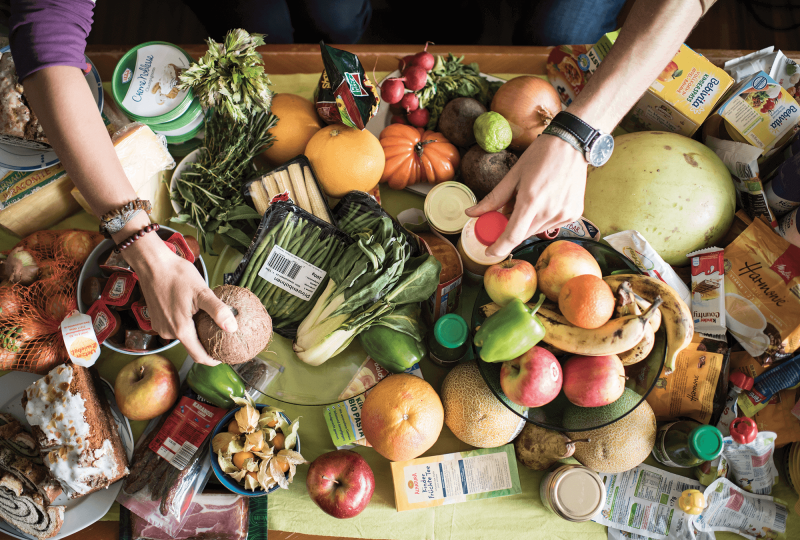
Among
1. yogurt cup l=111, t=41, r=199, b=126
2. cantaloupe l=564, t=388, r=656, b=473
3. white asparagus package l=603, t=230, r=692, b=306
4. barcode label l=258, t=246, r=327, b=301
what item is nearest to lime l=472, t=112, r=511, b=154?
white asparagus package l=603, t=230, r=692, b=306

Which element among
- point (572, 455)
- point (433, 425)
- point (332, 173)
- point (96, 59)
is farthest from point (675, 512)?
point (96, 59)

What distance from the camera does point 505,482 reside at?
3.52ft

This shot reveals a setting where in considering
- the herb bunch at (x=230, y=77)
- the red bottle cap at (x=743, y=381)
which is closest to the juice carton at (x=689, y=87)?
the red bottle cap at (x=743, y=381)

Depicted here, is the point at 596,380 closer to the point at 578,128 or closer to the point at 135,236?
the point at 578,128

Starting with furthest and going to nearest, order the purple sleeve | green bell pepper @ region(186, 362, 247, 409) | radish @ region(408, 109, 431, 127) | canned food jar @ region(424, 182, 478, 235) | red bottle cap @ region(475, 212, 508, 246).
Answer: radish @ region(408, 109, 431, 127)
canned food jar @ region(424, 182, 478, 235)
green bell pepper @ region(186, 362, 247, 409)
red bottle cap @ region(475, 212, 508, 246)
the purple sleeve

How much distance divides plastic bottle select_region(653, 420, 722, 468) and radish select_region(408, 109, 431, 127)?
1.00 metres

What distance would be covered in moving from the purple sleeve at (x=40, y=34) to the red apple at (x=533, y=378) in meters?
1.05

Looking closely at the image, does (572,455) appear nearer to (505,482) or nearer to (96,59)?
(505,482)

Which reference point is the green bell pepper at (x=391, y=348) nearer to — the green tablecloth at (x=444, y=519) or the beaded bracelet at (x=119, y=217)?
the green tablecloth at (x=444, y=519)

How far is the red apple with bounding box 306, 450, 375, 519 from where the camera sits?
39.3 inches

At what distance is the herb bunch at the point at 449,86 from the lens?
1.24 m

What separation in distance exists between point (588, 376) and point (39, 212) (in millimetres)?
1379

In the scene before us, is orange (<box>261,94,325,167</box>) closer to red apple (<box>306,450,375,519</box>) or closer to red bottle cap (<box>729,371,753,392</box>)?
red apple (<box>306,450,375,519</box>)

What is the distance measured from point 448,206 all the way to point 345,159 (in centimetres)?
29
